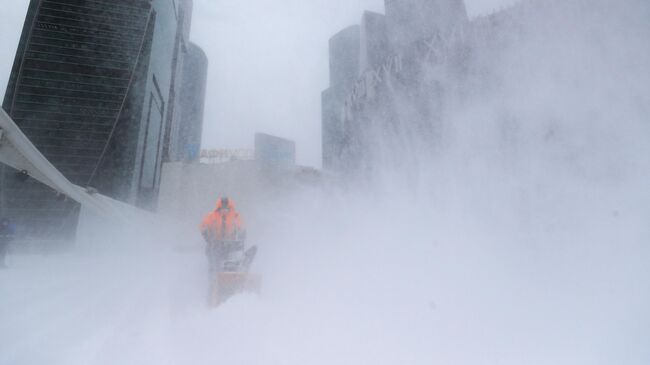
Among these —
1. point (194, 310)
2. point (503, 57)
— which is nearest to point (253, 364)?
point (194, 310)

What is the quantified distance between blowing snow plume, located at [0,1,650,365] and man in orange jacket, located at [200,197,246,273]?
0.65 metres

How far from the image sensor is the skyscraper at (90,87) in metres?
22.9

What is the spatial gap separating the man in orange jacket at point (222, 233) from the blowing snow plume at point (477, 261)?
651 mm

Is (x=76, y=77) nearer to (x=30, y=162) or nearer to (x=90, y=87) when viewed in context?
(x=90, y=87)

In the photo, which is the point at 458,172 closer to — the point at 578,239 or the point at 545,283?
the point at 578,239

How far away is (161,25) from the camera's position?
104 ft

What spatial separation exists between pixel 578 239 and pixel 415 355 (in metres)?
5.63

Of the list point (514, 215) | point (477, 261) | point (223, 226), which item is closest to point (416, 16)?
point (514, 215)

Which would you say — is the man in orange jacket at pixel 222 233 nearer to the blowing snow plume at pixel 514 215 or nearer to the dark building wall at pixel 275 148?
the blowing snow plume at pixel 514 215

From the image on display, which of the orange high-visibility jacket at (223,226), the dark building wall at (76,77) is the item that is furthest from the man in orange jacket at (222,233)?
the dark building wall at (76,77)

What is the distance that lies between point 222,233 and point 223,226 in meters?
0.10

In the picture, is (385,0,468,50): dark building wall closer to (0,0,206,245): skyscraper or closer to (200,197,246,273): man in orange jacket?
(0,0,206,245): skyscraper

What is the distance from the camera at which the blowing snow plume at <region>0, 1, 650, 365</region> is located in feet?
9.48

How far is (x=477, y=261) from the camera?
6.07 meters
